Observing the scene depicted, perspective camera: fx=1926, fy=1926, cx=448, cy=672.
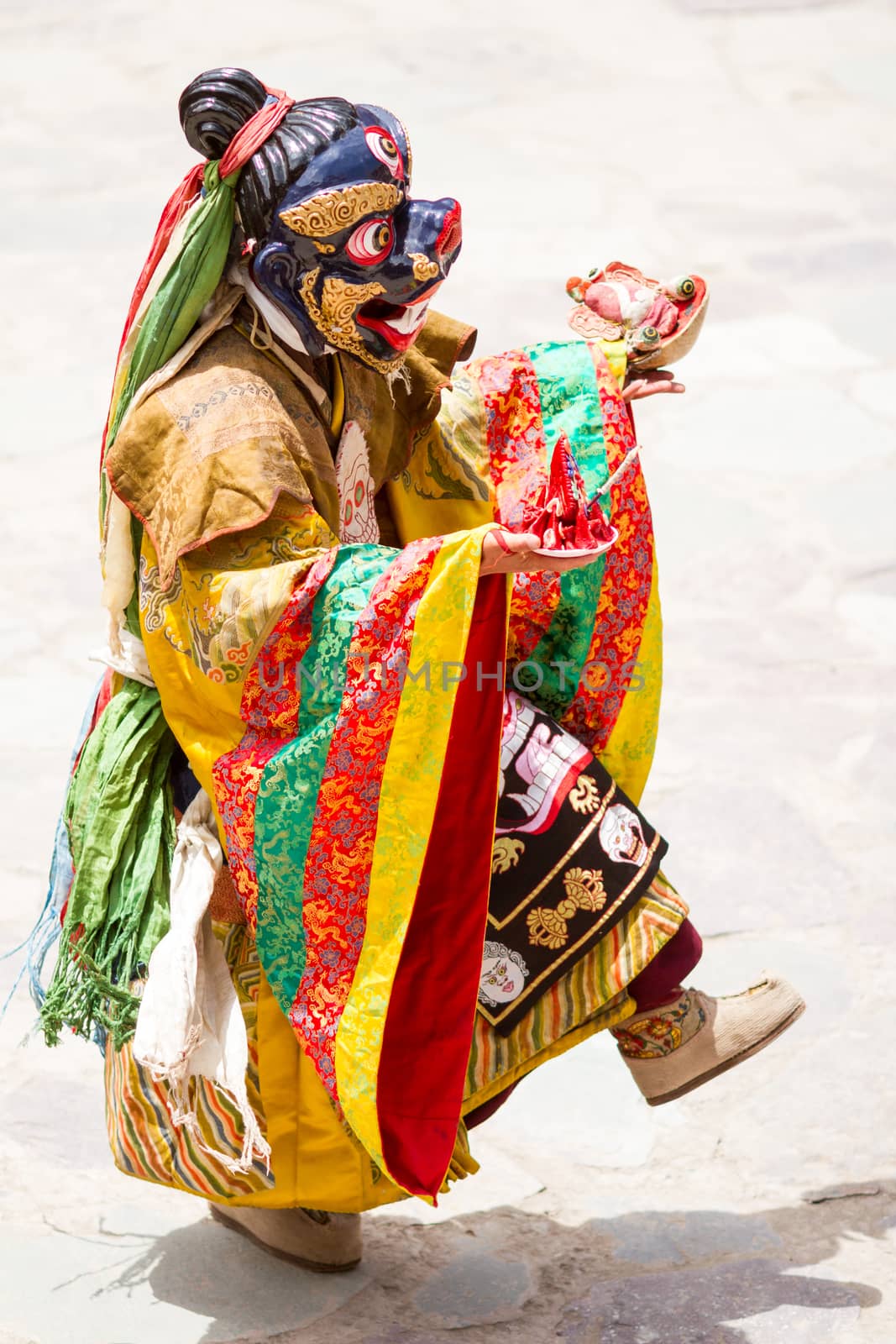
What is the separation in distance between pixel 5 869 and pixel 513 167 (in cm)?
436

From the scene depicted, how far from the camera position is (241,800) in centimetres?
249

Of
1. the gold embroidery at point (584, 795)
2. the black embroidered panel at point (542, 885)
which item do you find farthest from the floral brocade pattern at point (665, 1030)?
the gold embroidery at point (584, 795)

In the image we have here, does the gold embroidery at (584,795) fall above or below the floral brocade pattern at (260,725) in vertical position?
below

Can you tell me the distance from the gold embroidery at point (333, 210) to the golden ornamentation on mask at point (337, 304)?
57 mm

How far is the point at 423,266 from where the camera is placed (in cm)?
250

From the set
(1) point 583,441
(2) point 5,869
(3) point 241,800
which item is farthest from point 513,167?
(3) point 241,800

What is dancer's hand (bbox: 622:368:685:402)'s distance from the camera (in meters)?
2.97

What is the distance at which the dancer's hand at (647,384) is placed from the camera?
2967 mm

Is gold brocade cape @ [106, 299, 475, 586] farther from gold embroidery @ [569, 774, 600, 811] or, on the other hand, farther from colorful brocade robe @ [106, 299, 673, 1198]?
gold embroidery @ [569, 774, 600, 811]

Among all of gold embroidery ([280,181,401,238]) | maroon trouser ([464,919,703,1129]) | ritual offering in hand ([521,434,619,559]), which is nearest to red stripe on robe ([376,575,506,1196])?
ritual offering in hand ([521,434,619,559])

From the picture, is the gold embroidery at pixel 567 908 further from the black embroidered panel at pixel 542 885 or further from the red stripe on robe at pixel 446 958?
the red stripe on robe at pixel 446 958

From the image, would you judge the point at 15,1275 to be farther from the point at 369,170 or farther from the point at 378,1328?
the point at 369,170

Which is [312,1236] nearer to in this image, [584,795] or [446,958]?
[446,958]

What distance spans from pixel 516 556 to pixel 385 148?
58 cm
